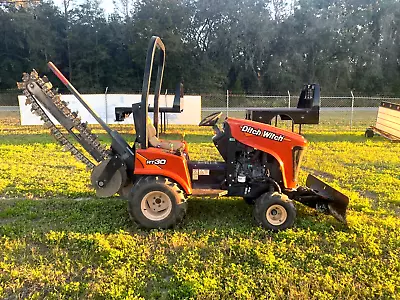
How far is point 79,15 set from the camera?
4281 centimetres

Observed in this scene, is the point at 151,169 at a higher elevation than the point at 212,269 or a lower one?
higher

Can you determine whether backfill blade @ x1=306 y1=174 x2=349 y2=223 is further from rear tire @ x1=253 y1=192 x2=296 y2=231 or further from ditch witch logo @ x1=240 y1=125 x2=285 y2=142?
ditch witch logo @ x1=240 y1=125 x2=285 y2=142

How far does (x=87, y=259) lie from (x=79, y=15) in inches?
1732

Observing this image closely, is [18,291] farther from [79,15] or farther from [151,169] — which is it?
[79,15]

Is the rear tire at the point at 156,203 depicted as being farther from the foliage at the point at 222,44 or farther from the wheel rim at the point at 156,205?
the foliage at the point at 222,44

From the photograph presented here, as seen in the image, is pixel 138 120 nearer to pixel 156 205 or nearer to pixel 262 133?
pixel 156 205

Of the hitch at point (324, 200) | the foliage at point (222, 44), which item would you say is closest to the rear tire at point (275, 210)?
the hitch at point (324, 200)

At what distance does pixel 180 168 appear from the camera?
479 centimetres

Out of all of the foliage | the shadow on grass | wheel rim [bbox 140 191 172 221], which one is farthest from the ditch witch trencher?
the foliage

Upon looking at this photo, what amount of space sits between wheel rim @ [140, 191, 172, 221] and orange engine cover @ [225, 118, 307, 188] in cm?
120

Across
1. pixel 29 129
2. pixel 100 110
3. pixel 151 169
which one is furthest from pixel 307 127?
pixel 151 169

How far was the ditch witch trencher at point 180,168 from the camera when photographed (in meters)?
4.66

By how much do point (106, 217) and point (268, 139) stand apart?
2444mm

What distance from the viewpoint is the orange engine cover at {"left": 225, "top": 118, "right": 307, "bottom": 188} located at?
4816mm
